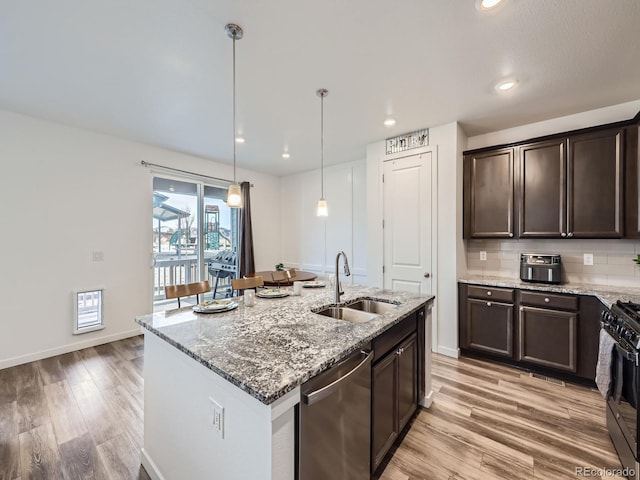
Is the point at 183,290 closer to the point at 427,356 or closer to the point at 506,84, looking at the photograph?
the point at 427,356

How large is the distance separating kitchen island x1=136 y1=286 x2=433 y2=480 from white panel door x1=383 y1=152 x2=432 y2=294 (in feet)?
5.26

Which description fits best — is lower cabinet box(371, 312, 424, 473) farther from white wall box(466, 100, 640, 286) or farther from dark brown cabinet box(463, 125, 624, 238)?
white wall box(466, 100, 640, 286)

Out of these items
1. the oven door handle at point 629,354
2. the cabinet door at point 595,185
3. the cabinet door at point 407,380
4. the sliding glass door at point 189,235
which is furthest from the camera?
the sliding glass door at point 189,235

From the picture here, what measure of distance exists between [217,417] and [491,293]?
2945mm

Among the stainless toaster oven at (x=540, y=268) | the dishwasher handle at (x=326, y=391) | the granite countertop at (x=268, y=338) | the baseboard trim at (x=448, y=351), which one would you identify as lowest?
the baseboard trim at (x=448, y=351)

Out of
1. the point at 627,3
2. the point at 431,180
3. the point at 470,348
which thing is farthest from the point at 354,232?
the point at 627,3

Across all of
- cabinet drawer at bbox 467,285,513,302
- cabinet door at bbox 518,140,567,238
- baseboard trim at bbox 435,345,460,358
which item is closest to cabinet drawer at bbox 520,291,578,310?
cabinet drawer at bbox 467,285,513,302

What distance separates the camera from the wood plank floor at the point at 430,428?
1.62m

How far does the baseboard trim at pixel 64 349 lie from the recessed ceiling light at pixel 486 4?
4.96m

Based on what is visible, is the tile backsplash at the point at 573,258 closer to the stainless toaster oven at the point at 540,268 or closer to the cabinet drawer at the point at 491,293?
the stainless toaster oven at the point at 540,268

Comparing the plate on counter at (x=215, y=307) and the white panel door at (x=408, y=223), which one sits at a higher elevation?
the white panel door at (x=408, y=223)

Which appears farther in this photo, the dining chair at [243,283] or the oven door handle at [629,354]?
the dining chair at [243,283]

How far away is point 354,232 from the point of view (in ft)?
15.5

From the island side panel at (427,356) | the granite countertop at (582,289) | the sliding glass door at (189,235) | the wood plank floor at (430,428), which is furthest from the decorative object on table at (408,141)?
the sliding glass door at (189,235)
